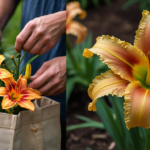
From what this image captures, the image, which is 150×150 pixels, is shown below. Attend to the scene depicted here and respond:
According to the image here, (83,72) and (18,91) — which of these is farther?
(83,72)

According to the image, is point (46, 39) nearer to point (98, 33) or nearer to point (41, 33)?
point (41, 33)

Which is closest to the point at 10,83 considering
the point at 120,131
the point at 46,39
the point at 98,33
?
the point at 46,39

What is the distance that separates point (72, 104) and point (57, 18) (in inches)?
47.2

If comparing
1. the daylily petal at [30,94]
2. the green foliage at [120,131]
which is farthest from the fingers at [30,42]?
the green foliage at [120,131]

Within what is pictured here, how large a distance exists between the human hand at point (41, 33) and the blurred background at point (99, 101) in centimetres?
43

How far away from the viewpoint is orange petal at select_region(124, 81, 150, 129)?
54cm

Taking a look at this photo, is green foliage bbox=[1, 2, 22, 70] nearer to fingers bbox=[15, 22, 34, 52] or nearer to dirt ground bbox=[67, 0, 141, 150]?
fingers bbox=[15, 22, 34, 52]

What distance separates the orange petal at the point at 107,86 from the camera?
1.92 feet

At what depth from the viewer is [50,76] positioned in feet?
1.93

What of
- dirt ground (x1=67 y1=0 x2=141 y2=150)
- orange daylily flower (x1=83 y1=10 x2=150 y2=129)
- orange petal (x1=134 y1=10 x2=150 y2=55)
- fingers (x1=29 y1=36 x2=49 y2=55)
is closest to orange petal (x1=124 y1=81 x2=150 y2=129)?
orange daylily flower (x1=83 y1=10 x2=150 y2=129)

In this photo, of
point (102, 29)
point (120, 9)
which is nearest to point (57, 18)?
point (102, 29)

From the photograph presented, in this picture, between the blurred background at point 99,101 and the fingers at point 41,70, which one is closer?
the fingers at point 41,70

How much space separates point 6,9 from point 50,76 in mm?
259

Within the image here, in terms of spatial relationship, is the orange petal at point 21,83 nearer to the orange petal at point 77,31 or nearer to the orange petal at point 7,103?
the orange petal at point 7,103
